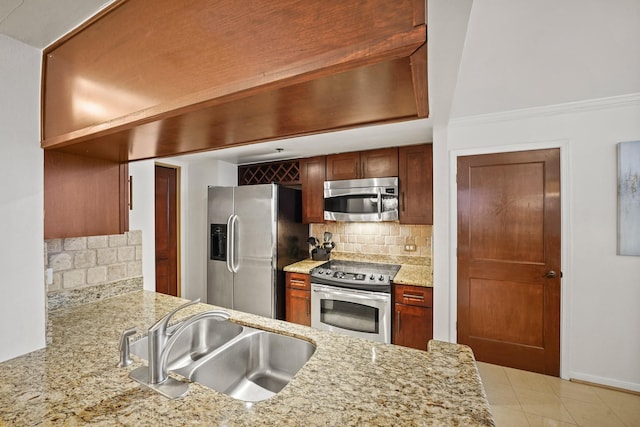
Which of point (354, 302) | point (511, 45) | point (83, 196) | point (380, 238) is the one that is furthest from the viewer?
point (380, 238)

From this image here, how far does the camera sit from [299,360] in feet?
4.03

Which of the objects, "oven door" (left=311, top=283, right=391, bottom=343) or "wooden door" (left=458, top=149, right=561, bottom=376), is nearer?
"wooden door" (left=458, top=149, right=561, bottom=376)

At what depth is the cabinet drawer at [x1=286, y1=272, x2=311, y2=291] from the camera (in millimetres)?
2932

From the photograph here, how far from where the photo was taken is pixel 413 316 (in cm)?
247

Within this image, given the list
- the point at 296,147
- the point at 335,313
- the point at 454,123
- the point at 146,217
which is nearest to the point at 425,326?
the point at 335,313

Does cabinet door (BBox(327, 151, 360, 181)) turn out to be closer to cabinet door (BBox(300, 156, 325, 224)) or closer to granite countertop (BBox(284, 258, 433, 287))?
cabinet door (BBox(300, 156, 325, 224))

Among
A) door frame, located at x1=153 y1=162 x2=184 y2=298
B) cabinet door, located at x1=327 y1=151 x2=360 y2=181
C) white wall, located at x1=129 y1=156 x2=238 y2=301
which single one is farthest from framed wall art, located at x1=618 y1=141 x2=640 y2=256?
door frame, located at x1=153 y1=162 x2=184 y2=298

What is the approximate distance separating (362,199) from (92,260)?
2.33 metres

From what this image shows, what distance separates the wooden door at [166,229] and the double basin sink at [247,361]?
241cm

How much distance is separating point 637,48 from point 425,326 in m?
2.30

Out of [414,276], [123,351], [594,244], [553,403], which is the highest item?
[594,244]

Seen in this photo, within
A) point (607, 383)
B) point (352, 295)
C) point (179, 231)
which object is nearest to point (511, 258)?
point (607, 383)

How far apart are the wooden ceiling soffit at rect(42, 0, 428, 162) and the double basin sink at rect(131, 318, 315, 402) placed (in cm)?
89

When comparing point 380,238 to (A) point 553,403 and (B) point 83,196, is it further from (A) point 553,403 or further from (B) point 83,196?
(B) point 83,196
